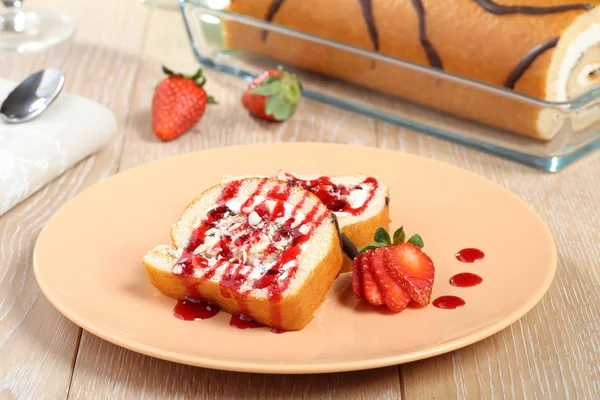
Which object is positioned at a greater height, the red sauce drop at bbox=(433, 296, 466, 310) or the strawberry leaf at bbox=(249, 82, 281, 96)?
the red sauce drop at bbox=(433, 296, 466, 310)

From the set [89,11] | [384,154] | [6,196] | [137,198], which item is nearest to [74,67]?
[89,11]

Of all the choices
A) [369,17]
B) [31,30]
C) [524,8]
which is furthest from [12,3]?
[524,8]

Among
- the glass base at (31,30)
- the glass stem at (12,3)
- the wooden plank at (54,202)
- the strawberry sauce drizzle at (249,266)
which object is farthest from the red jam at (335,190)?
the glass stem at (12,3)

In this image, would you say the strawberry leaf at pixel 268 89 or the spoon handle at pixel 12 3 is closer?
the strawberry leaf at pixel 268 89

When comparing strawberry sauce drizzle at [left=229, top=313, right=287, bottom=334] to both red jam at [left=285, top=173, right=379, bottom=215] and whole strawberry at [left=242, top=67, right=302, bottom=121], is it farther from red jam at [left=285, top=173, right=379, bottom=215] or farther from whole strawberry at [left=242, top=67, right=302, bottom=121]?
whole strawberry at [left=242, top=67, right=302, bottom=121]

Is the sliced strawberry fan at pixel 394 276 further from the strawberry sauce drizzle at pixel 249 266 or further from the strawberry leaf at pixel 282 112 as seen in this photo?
the strawberry leaf at pixel 282 112

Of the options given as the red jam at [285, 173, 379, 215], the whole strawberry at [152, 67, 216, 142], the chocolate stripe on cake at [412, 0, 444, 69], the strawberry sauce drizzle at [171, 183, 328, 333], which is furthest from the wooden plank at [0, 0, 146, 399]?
the chocolate stripe on cake at [412, 0, 444, 69]
